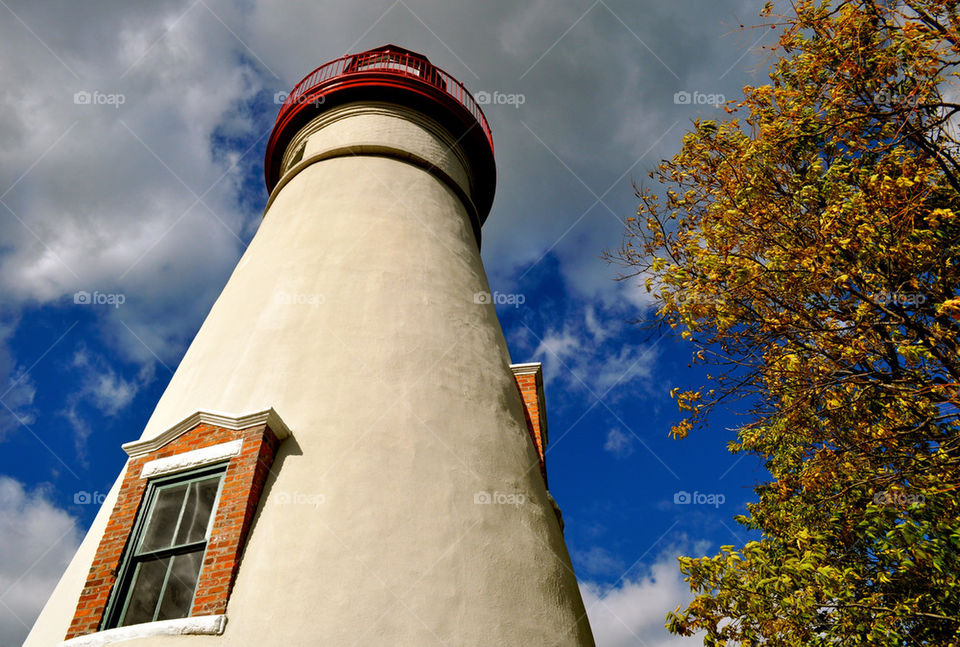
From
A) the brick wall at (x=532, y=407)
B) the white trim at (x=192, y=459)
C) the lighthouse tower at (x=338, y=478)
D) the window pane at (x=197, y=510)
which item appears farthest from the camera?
the brick wall at (x=532, y=407)

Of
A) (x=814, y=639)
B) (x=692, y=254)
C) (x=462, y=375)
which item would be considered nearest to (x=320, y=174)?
(x=462, y=375)

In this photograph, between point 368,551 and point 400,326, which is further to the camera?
point 400,326

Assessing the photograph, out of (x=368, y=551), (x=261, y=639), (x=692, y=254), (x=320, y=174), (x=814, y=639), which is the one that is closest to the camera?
(x=261, y=639)

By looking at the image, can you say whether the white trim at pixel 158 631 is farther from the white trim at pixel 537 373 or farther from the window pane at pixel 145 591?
the white trim at pixel 537 373

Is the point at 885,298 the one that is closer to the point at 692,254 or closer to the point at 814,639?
the point at 692,254

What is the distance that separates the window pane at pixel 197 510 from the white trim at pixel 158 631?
771mm

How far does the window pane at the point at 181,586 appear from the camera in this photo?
5230 millimetres

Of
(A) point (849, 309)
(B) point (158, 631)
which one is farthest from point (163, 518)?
(A) point (849, 309)

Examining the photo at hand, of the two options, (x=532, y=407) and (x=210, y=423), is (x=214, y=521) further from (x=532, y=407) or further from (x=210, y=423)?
(x=532, y=407)

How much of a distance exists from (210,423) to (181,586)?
1.46 m

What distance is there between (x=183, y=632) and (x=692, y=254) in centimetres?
653

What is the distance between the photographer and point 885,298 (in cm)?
618

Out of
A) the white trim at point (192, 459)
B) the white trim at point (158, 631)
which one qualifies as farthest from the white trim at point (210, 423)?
the white trim at point (158, 631)

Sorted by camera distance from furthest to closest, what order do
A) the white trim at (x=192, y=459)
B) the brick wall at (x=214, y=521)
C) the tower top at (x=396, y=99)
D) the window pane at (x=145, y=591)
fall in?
the tower top at (x=396, y=99)
the white trim at (x=192, y=459)
the window pane at (x=145, y=591)
the brick wall at (x=214, y=521)
